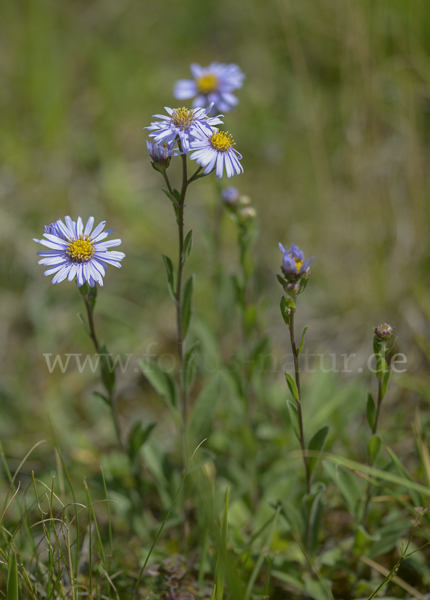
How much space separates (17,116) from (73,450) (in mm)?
3448

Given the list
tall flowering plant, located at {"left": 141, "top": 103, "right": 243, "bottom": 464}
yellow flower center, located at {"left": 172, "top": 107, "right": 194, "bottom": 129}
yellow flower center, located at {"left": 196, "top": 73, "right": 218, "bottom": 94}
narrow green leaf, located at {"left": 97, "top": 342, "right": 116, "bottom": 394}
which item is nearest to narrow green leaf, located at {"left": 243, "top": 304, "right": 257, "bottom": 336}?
tall flowering plant, located at {"left": 141, "top": 103, "right": 243, "bottom": 464}

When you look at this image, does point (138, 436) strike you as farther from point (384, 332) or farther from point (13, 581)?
point (384, 332)

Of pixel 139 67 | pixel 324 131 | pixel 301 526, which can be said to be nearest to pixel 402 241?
pixel 324 131

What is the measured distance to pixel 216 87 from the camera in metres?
2.86

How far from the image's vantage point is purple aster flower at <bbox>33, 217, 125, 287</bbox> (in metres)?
1.86

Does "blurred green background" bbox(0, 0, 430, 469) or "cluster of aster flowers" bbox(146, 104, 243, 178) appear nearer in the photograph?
"cluster of aster flowers" bbox(146, 104, 243, 178)

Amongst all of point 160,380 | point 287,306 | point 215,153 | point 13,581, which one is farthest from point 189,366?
point 13,581

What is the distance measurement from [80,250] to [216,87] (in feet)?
4.79

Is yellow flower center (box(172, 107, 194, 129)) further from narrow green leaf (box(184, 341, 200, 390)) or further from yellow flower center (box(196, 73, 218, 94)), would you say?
yellow flower center (box(196, 73, 218, 94))

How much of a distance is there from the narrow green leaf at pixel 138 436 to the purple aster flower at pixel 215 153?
1122 mm

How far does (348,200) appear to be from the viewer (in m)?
4.06

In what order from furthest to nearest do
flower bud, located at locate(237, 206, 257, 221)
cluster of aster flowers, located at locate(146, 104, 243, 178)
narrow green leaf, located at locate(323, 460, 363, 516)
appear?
flower bud, located at locate(237, 206, 257, 221) → narrow green leaf, located at locate(323, 460, 363, 516) → cluster of aster flowers, located at locate(146, 104, 243, 178)

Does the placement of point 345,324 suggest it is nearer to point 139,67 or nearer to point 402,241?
point 402,241

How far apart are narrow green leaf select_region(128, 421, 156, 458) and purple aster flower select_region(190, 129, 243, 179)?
1.12 m
